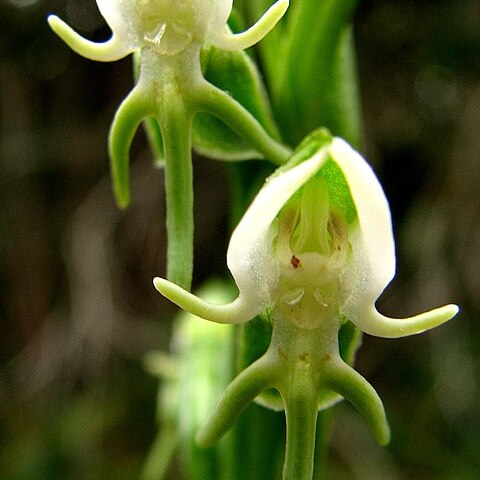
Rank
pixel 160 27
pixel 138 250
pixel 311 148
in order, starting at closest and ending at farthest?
pixel 311 148
pixel 160 27
pixel 138 250

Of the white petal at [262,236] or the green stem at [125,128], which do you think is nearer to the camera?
the white petal at [262,236]

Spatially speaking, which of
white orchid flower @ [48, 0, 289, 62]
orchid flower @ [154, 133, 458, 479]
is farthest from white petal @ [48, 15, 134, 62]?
orchid flower @ [154, 133, 458, 479]

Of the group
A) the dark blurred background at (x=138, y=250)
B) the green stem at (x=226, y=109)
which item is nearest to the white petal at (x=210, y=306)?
the green stem at (x=226, y=109)

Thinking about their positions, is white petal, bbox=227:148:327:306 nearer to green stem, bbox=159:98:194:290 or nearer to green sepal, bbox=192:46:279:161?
green stem, bbox=159:98:194:290

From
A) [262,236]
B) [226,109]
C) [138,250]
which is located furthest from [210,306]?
[138,250]

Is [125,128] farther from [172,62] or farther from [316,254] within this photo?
[316,254]

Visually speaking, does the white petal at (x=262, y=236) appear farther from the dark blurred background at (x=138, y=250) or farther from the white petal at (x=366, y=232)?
the dark blurred background at (x=138, y=250)

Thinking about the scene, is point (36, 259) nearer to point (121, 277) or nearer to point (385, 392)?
point (121, 277)
